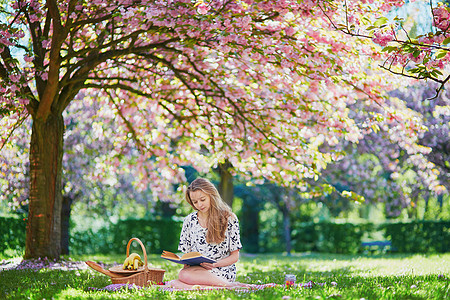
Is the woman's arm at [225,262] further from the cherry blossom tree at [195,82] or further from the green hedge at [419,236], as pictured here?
the green hedge at [419,236]

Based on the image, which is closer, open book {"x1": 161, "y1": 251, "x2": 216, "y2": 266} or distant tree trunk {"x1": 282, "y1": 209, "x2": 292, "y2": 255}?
open book {"x1": 161, "y1": 251, "x2": 216, "y2": 266}

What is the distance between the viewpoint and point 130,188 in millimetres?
19078

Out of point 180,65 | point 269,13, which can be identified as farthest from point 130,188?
point 269,13

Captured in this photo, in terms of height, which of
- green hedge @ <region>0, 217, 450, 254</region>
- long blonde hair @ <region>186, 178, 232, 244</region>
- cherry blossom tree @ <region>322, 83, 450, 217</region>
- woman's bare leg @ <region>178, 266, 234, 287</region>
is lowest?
green hedge @ <region>0, 217, 450, 254</region>

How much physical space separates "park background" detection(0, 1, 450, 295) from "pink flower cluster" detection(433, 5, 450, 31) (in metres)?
0.01

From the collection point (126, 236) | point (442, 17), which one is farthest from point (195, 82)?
point (126, 236)

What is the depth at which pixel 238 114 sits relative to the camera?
9945 mm

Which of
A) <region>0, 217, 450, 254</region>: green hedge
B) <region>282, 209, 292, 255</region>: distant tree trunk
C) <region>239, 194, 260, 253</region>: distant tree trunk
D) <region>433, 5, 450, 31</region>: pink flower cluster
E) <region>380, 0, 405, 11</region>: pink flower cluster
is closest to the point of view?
<region>433, 5, 450, 31</region>: pink flower cluster

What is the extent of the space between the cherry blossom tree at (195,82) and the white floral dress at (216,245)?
2.46m

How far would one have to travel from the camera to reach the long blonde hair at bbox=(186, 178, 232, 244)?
5.70m

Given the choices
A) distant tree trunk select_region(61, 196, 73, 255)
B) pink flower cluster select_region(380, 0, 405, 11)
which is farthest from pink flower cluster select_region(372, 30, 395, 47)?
distant tree trunk select_region(61, 196, 73, 255)

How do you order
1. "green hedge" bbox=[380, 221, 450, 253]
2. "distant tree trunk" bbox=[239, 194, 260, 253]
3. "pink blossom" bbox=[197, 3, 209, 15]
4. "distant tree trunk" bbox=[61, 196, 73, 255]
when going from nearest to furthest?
"pink blossom" bbox=[197, 3, 209, 15] → "green hedge" bbox=[380, 221, 450, 253] → "distant tree trunk" bbox=[61, 196, 73, 255] → "distant tree trunk" bbox=[239, 194, 260, 253]

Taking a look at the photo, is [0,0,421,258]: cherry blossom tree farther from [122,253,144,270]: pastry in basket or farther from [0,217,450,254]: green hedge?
[0,217,450,254]: green hedge

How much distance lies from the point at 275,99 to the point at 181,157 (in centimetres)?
279
